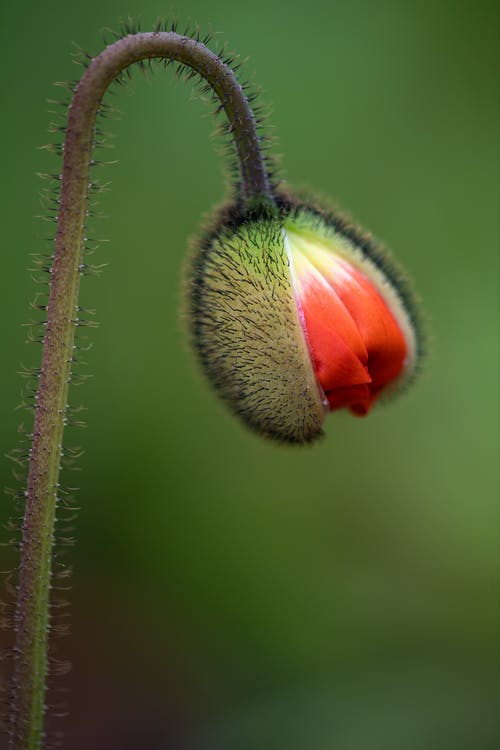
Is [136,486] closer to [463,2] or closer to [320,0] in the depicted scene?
[320,0]

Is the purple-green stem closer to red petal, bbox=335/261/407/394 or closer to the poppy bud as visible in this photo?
the poppy bud

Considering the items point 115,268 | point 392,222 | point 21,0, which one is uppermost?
point 21,0

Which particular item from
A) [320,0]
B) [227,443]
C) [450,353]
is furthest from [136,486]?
[320,0]

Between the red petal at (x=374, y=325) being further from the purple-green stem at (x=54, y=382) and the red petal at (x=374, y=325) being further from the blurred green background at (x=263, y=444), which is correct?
the blurred green background at (x=263, y=444)

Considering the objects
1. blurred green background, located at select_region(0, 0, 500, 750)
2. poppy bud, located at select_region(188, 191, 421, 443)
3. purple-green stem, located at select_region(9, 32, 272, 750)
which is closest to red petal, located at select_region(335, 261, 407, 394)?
poppy bud, located at select_region(188, 191, 421, 443)

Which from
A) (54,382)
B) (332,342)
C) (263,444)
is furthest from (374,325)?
(263,444)

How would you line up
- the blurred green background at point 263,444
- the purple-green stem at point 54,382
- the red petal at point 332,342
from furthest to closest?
the blurred green background at point 263,444 → the red petal at point 332,342 → the purple-green stem at point 54,382

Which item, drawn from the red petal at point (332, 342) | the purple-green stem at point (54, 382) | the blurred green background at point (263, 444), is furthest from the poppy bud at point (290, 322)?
the blurred green background at point (263, 444)

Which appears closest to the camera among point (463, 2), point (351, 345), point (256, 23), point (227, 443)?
point (351, 345)
